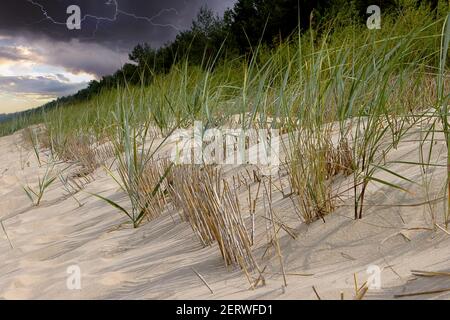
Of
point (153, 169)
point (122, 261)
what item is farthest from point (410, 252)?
point (153, 169)

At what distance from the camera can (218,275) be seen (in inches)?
59.2

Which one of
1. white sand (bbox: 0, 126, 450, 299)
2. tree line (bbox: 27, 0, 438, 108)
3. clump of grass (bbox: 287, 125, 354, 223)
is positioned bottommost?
white sand (bbox: 0, 126, 450, 299)

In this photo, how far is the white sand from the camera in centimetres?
126

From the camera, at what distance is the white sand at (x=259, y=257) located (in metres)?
1.26

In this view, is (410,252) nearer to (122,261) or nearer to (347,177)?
(347,177)

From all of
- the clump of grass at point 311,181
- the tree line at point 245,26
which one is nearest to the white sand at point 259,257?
the clump of grass at point 311,181

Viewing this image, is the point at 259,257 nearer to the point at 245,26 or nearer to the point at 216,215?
the point at 216,215

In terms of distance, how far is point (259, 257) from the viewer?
1547mm

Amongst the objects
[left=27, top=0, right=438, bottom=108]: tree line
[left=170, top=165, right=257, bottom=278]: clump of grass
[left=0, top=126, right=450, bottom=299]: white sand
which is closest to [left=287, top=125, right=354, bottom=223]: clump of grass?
[left=0, top=126, right=450, bottom=299]: white sand

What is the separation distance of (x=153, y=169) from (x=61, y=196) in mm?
1136

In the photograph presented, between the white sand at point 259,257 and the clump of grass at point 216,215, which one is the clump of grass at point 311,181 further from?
the clump of grass at point 216,215

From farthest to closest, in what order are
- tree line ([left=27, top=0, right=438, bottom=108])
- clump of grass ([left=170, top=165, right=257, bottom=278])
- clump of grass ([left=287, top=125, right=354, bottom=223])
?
tree line ([left=27, top=0, right=438, bottom=108])
clump of grass ([left=287, top=125, right=354, bottom=223])
clump of grass ([left=170, top=165, right=257, bottom=278])

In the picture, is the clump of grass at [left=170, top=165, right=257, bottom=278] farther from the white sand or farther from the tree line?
the tree line


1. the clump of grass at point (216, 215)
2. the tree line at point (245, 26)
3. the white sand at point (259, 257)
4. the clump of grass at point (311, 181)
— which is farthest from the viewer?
the tree line at point (245, 26)
